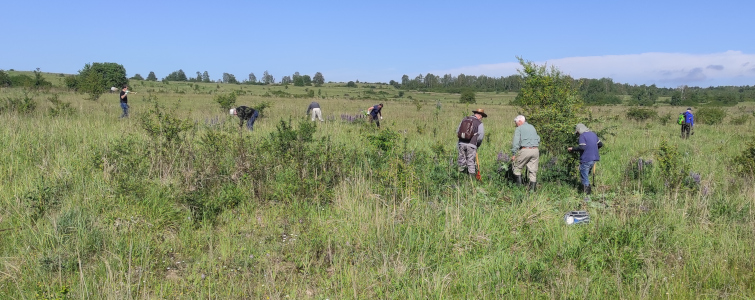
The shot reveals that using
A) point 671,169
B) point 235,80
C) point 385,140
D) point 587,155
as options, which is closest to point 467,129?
point 385,140

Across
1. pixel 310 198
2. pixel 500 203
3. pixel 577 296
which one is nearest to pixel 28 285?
pixel 310 198

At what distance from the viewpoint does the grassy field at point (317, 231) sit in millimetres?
3924

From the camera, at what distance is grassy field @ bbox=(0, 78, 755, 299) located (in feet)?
12.9

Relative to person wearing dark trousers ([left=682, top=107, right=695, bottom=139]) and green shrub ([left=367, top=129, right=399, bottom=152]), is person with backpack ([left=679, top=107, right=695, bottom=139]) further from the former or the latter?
green shrub ([left=367, top=129, right=399, bottom=152])

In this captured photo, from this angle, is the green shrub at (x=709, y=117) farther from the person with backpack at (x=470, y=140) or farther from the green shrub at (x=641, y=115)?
the person with backpack at (x=470, y=140)

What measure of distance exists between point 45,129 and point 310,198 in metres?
6.81

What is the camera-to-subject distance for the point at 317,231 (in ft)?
16.7

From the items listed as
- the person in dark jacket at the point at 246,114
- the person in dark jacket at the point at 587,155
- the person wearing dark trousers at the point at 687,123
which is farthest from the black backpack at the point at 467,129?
the person wearing dark trousers at the point at 687,123

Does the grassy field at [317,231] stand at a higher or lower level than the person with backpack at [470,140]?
lower

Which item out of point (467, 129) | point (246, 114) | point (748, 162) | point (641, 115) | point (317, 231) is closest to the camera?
point (317, 231)

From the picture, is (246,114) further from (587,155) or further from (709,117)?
(709,117)

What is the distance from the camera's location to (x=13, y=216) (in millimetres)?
5090

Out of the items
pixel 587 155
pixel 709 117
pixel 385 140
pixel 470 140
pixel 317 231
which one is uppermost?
pixel 385 140

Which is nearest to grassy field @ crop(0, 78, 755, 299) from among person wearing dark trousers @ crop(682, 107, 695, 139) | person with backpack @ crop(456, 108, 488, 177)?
person with backpack @ crop(456, 108, 488, 177)
